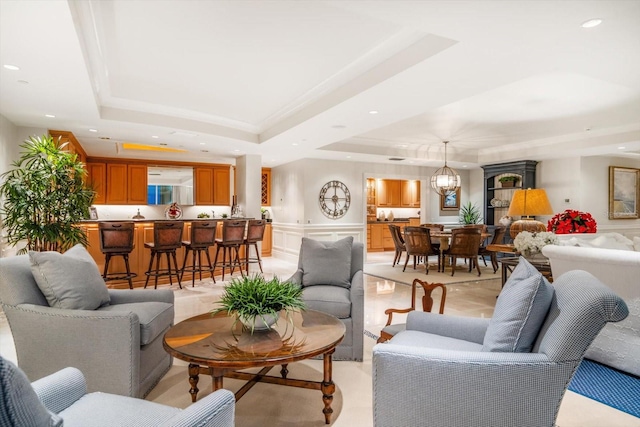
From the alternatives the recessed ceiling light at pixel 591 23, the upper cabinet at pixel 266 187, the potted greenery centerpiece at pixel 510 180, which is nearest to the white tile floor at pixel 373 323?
the upper cabinet at pixel 266 187

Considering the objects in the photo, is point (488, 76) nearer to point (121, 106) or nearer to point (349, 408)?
point (349, 408)

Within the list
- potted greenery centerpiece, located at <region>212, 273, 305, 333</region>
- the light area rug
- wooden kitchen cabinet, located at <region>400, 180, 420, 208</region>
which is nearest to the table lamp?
the light area rug

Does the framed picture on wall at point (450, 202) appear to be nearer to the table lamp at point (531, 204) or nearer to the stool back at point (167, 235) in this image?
the table lamp at point (531, 204)

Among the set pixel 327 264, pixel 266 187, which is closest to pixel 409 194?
pixel 266 187

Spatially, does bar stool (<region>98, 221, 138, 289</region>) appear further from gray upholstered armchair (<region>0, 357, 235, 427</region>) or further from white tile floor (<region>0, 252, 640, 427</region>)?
gray upholstered armchair (<region>0, 357, 235, 427</region>)

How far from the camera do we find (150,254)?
586cm

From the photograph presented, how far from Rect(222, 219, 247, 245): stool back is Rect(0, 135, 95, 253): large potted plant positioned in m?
2.03

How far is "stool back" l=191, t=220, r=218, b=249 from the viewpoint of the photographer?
18.8 feet

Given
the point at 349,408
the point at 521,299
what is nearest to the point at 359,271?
the point at 349,408

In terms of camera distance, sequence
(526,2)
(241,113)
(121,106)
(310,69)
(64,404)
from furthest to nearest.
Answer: (241,113), (121,106), (310,69), (526,2), (64,404)

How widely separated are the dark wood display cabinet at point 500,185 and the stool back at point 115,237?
7260mm

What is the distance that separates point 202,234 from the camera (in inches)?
227

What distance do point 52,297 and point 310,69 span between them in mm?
2851

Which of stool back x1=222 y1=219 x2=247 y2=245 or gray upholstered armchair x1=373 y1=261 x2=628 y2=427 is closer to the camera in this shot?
gray upholstered armchair x1=373 y1=261 x2=628 y2=427
